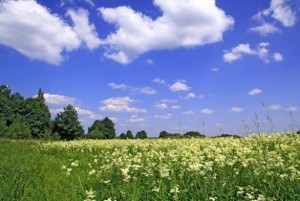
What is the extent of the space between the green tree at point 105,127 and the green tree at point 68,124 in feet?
56.5

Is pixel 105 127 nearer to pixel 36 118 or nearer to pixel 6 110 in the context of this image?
pixel 36 118

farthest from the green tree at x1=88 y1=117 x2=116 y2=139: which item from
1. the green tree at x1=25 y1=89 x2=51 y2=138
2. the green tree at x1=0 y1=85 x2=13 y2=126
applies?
the green tree at x1=0 y1=85 x2=13 y2=126

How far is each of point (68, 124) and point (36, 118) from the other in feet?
33.0

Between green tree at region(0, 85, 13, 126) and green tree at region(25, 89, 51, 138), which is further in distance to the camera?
green tree at region(25, 89, 51, 138)

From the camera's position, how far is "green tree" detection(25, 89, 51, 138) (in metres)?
93.6

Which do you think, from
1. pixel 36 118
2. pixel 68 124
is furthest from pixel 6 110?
pixel 68 124

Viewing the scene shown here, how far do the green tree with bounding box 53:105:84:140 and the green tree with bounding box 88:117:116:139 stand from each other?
56.5 ft

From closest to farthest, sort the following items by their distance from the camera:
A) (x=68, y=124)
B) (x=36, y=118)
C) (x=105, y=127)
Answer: (x=68, y=124) < (x=36, y=118) < (x=105, y=127)

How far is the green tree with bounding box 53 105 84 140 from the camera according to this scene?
8919cm

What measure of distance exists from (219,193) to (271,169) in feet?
4.83

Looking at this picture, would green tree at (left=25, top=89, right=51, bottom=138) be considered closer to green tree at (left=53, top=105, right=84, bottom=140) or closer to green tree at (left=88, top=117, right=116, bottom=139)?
green tree at (left=53, top=105, right=84, bottom=140)

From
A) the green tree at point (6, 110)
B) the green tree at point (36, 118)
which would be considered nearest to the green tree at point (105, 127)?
the green tree at point (36, 118)

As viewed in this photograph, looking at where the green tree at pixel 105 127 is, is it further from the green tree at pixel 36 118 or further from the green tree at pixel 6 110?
the green tree at pixel 6 110

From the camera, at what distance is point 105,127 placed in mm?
111250
